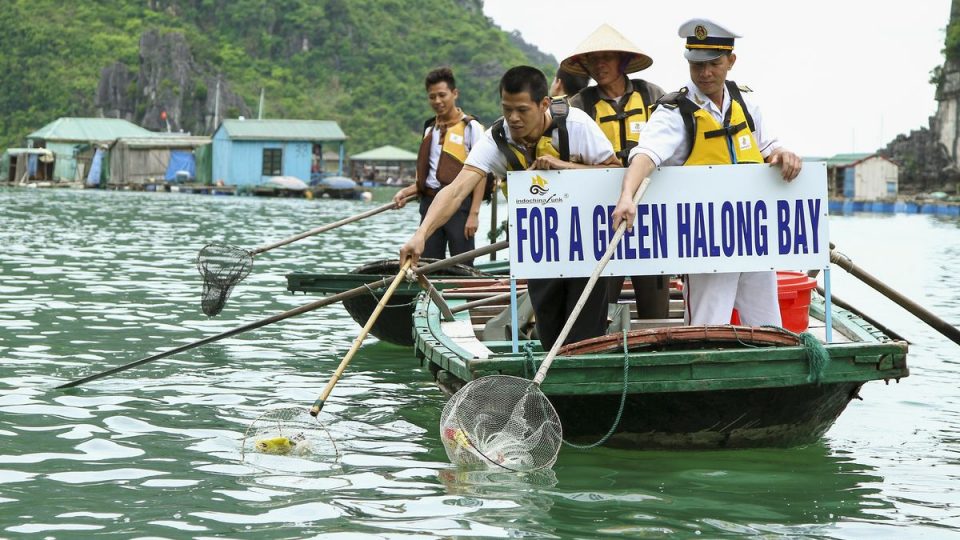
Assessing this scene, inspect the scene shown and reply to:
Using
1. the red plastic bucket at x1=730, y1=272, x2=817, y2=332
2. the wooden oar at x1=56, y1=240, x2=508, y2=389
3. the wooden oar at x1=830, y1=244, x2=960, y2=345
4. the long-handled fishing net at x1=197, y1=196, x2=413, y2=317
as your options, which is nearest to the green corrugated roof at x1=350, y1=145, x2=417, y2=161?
the long-handled fishing net at x1=197, y1=196, x2=413, y2=317

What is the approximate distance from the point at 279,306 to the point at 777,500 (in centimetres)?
865

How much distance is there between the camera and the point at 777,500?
5.81 m

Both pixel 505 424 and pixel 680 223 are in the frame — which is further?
pixel 680 223

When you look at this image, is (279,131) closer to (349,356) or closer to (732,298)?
(349,356)

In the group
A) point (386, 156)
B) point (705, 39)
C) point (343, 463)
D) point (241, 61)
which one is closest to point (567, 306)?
point (343, 463)

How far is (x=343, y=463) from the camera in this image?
636 cm

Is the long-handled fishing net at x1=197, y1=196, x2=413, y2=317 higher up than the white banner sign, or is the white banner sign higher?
the white banner sign

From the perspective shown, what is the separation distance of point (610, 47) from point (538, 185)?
1.23 meters

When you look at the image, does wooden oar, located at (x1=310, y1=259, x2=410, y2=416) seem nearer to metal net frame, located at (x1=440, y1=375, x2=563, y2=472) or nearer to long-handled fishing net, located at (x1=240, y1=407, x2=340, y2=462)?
long-handled fishing net, located at (x1=240, y1=407, x2=340, y2=462)

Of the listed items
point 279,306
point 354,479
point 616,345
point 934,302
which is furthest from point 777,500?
point 934,302

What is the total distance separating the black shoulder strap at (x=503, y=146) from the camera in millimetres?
6543

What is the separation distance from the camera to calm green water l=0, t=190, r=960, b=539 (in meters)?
5.34

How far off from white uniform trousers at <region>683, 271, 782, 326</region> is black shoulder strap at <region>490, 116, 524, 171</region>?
1.02 meters

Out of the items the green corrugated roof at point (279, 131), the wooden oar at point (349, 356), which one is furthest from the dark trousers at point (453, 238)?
the green corrugated roof at point (279, 131)
